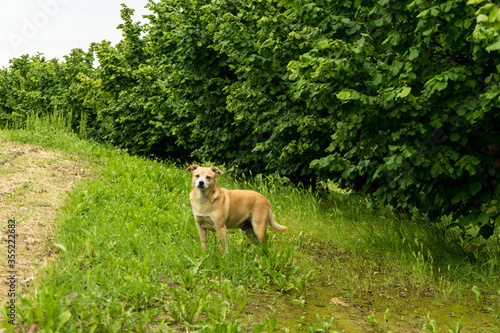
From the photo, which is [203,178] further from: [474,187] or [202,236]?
[474,187]

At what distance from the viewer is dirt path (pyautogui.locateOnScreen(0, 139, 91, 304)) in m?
5.30

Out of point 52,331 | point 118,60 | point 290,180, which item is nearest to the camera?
point 52,331

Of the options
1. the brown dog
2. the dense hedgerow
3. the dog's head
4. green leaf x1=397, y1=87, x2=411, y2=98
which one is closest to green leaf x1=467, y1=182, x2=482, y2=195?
the dense hedgerow

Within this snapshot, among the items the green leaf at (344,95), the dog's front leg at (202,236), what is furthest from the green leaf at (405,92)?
the dog's front leg at (202,236)

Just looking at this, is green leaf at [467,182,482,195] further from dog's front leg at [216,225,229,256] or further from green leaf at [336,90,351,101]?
dog's front leg at [216,225,229,256]

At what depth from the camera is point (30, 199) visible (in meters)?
7.81

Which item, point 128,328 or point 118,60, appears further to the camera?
point 118,60

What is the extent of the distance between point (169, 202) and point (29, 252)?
3.08m

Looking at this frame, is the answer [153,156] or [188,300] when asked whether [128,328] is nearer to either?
[188,300]

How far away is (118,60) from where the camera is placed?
19.3 m

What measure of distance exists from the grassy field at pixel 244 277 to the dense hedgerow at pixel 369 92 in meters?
0.86

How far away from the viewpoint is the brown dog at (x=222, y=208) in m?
6.02

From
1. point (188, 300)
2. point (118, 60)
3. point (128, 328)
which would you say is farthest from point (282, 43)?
point (118, 60)

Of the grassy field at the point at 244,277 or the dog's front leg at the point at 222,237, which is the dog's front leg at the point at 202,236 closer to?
the grassy field at the point at 244,277
